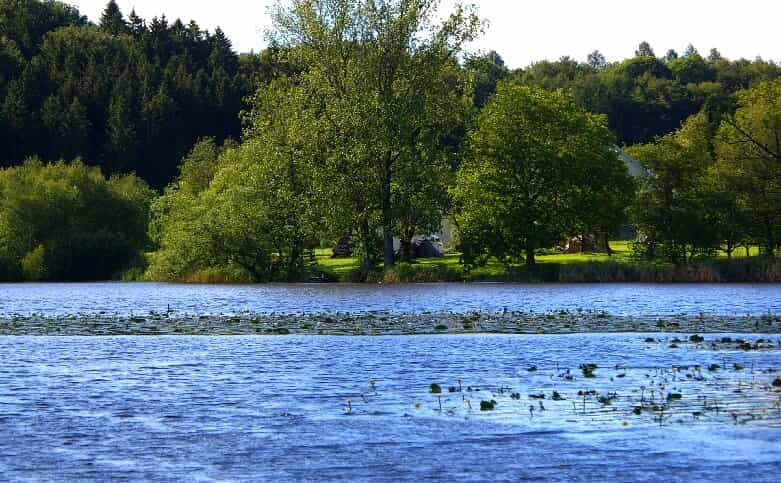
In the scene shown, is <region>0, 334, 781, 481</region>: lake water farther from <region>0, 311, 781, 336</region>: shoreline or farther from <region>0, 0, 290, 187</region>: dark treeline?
<region>0, 0, 290, 187</region>: dark treeline

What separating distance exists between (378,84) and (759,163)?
2631 centimetres

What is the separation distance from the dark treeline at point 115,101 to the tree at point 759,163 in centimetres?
7899

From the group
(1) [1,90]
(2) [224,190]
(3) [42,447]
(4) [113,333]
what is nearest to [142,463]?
(3) [42,447]

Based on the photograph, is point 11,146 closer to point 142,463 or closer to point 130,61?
point 130,61

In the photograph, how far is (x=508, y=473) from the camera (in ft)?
50.1

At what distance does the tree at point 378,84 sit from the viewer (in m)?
75.8

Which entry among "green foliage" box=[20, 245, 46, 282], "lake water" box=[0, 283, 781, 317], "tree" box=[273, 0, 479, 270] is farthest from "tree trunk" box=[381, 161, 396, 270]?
"green foliage" box=[20, 245, 46, 282]

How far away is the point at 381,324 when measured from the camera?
1598 inches

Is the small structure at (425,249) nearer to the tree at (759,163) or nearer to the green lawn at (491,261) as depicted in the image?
the green lawn at (491,261)

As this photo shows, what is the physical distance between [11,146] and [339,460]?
147 m

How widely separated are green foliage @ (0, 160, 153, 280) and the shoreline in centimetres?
4625

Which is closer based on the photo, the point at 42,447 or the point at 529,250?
the point at 42,447

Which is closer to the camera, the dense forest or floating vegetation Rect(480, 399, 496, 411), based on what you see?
floating vegetation Rect(480, 399, 496, 411)

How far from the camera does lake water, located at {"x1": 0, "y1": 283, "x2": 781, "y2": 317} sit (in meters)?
49.4
